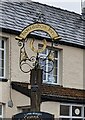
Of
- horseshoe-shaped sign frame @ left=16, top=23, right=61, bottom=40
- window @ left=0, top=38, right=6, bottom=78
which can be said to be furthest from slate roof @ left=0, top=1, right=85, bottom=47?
horseshoe-shaped sign frame @ left=16, top=23, right=61, bottom=40

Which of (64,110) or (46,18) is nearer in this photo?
(64,110)

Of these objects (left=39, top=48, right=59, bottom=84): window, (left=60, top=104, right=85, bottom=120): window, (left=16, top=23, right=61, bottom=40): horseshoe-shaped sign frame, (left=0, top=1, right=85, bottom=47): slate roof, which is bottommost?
(left=60, top=104, right=85, bottom=120): window

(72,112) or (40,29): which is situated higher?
(40,29)

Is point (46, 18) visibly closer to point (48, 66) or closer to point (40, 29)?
point (48, 66)

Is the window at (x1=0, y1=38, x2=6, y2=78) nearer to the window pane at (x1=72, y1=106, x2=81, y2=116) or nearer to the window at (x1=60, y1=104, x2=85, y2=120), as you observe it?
the window at (x1=60, y1=104, x2=85, y2=120)

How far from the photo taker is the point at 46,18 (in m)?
24.8

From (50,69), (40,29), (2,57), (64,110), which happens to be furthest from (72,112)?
(40,29)

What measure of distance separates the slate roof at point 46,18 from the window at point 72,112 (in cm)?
329

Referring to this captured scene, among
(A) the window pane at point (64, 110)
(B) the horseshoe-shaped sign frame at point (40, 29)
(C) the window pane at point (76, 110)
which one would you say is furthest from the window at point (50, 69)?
(B) the horseshoe-shaped sign frame at point (40, 29)

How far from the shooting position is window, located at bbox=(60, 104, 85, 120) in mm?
21984

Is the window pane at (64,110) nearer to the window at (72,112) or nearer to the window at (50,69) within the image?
the window at (72,112)

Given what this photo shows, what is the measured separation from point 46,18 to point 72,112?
17.2 ft

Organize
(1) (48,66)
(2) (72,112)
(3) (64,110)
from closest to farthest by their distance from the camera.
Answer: (3) (64,110) < (2) (72,112) < (1) (48,66)

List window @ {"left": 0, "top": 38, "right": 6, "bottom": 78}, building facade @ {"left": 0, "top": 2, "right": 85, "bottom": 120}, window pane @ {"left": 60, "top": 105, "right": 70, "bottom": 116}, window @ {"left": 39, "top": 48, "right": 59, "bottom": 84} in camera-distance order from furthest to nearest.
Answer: window @ {"left": 39, "top": 48, "right": 59, "bottom": 84}, window pane @ {"left": 60, "top": 105, "right": 70, "bottom": 116}, window @ {"left": 0, "top": 38, "right": 6, "bottom": 78}, building facade @ {"left": 0, "top": 2, "right": 85, "bottom": 120}
